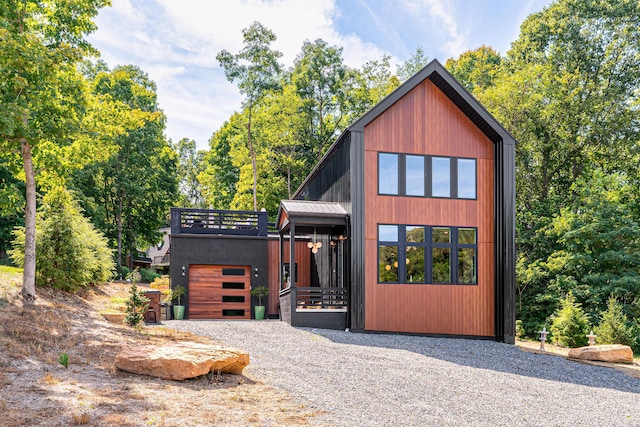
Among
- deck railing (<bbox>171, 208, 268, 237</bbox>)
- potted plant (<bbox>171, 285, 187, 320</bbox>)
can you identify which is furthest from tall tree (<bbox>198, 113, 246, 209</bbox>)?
potted plant (<bbox>171, 285, 187, 320</bbox>)

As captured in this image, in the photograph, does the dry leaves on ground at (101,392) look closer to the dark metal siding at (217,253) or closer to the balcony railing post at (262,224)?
the dark metal siding at (217,253)

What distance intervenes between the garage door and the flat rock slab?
35.3 feet

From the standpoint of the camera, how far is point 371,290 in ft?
46.3

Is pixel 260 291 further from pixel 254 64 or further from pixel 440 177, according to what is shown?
pixel 254 64

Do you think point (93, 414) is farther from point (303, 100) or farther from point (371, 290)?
point (303, 100)

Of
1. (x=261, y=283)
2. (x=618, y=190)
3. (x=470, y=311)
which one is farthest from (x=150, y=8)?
(x=618, y=190)

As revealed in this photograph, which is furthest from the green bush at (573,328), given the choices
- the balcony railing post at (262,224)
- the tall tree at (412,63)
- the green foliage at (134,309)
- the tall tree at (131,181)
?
the tall tree at (131,181)

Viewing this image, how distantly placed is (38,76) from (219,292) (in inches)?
370

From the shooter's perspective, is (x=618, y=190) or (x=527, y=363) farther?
(x=618, y=190)

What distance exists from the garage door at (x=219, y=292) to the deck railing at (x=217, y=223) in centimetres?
124

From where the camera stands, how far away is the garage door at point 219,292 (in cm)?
1775

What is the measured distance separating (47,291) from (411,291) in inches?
375

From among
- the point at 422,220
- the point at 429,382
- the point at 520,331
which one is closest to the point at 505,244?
the point at 422,220

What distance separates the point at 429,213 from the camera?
1476 cm
